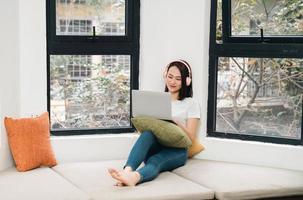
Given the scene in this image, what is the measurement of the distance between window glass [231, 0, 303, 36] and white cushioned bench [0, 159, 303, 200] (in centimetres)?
114

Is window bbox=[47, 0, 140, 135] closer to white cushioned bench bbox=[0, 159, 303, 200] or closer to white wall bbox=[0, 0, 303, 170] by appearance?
white wall bbox=[0, 0, 303, 170]

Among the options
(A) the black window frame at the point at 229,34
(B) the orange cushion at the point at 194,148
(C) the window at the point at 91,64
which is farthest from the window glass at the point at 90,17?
(B) the orange cushion at the point at 194,148

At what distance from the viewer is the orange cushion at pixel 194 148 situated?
13.4 feet

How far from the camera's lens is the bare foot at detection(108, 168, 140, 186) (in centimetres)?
319

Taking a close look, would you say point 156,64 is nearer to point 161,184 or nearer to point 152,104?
point 152,104

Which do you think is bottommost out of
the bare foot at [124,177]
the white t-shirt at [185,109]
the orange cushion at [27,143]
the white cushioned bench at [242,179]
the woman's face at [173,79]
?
the white cushioned bench at [242,179]

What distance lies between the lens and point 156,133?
3641 mm

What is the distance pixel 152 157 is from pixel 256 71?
121 centimetres

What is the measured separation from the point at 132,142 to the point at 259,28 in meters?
1.46

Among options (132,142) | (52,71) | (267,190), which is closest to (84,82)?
(52,71)

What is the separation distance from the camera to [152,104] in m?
3.70

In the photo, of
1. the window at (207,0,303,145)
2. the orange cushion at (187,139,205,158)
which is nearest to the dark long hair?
the window at (207,0,303,145)

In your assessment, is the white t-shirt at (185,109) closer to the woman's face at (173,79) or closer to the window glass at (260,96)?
the woman's face at (173,79)

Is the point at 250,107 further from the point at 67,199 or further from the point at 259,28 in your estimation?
the point at 67,199
